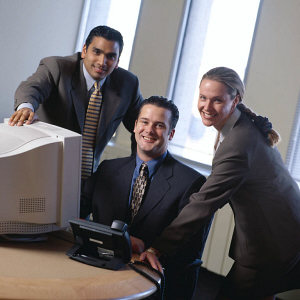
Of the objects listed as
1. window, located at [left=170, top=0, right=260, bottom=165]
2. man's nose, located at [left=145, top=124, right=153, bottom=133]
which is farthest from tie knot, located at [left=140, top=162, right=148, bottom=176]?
window, located at [left=170, top=0, right=260, bottom=165]

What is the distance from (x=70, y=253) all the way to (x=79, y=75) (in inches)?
46.2

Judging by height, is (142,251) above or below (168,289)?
above

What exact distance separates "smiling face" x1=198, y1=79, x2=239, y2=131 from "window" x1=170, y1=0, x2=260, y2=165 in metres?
1.71

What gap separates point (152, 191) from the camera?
1948mm

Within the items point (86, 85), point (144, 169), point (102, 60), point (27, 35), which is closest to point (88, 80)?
point (86, 85)

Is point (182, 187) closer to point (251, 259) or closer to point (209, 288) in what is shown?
point (251, 259)

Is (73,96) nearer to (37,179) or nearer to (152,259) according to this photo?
(37,179)

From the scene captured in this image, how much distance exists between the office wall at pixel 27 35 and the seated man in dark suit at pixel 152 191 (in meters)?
2.14

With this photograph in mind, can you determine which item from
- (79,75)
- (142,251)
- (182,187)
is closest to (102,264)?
(142,251)

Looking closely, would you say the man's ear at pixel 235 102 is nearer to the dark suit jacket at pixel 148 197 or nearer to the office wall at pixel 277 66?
the dark suit jacket at pixel 148 197

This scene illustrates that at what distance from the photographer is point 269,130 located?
6.70 feet

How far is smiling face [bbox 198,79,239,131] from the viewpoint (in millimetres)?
1952

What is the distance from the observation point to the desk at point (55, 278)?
125 centimetres

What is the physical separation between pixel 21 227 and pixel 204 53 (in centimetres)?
269
